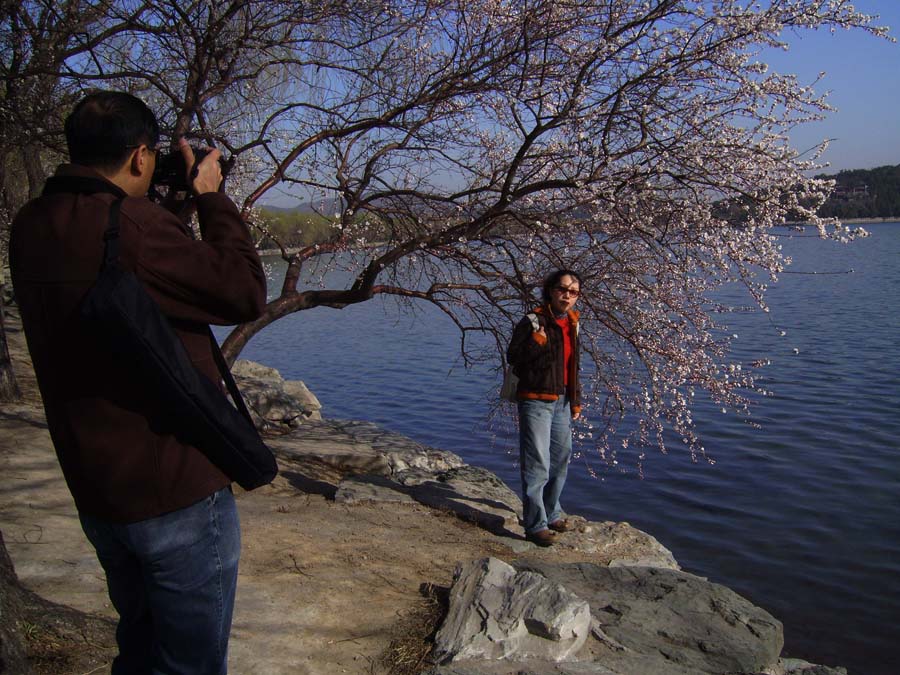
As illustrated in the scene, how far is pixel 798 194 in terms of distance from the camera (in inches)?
263

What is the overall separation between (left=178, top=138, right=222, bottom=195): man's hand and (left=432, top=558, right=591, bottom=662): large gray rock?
8.29ft

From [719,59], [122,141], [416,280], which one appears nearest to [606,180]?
[719,59]

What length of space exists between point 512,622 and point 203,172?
2.72m

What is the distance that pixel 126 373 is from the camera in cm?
210

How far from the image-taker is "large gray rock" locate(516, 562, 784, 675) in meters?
4.43

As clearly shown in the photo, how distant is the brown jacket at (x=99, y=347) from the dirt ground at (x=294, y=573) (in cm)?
186

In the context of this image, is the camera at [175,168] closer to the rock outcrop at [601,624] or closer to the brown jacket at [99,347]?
the brown jacket at [99,347]

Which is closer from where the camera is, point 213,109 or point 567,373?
point 567,373

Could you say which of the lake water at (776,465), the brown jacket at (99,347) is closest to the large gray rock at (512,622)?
the brown jacket at (99,347)

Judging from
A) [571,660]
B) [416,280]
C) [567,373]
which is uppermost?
[416,280]

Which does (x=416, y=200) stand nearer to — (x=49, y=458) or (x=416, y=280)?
(x=416, y=280)

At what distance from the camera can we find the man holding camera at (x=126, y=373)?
210 centimetres

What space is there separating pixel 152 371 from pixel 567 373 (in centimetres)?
461

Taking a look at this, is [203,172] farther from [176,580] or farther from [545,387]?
[545,387]
